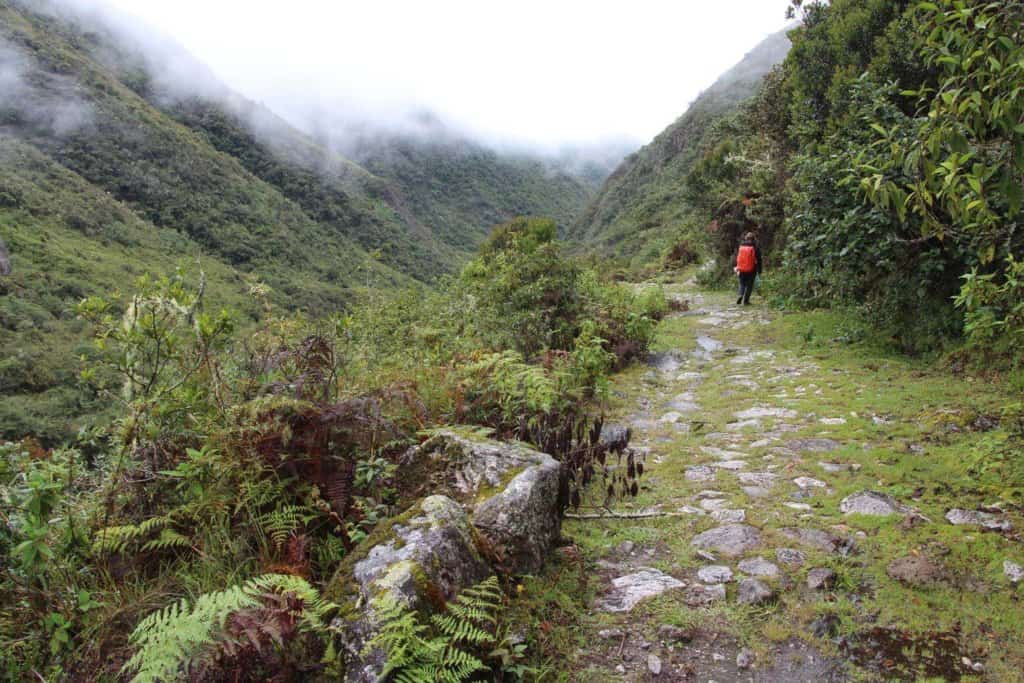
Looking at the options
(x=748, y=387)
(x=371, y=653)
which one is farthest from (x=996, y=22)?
(x=748, y=387)

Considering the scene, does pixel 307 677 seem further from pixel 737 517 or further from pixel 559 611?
pixel 737 517

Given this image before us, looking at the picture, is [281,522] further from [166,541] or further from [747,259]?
[747,259]

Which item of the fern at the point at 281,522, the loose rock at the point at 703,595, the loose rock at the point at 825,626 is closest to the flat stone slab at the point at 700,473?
the loose rock at the point at 703,595

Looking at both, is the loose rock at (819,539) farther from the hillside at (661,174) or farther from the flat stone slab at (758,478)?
the hillside at (661,174)

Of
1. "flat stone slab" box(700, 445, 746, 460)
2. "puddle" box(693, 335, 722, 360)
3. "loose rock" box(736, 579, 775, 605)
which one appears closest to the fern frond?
"loose rock" box(736, 579, 775, 605)

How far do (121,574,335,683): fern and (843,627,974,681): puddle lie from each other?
248 centimetres

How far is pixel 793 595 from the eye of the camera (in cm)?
294

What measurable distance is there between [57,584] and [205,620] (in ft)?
3.33

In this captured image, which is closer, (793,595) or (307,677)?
(307,677)

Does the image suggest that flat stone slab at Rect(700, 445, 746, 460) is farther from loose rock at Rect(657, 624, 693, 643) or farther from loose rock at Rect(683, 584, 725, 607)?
loose rock at Rect(657, 624, 693, 643)

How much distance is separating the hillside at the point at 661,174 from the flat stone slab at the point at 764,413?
39.5 meters

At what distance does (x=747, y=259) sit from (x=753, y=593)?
10.4m

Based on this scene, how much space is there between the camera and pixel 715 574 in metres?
3.21

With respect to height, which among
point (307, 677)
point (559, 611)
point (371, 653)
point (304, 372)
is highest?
point (304, 372)
